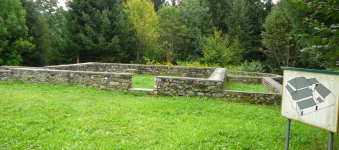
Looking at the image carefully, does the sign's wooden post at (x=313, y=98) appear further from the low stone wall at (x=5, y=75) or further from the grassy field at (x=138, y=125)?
the low stone wall at (x=5, y=75)

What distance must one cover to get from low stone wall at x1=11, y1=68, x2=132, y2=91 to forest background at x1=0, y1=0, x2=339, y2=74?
11036 mm

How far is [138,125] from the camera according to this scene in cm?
472

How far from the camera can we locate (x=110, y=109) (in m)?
5.89

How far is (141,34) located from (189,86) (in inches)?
655

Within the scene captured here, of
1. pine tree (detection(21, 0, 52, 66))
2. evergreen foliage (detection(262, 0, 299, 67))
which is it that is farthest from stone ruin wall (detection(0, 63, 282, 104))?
pine tree (detection(21, 0, 52, 66))

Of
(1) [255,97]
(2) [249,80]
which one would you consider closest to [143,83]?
(1) [255,97]

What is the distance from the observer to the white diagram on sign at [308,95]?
2.51 metres

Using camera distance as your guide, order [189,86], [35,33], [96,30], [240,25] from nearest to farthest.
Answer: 1. [189,86]
2. [96,30]
3. [35,33]
4. [240,25]

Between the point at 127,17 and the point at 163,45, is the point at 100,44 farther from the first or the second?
the point at 163,45

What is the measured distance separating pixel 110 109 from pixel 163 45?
19.5m

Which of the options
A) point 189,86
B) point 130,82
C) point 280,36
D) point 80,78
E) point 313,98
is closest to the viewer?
point 313,98

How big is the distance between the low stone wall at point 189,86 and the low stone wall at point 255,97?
0.43 metres

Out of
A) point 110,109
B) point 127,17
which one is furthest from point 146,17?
point 110,109

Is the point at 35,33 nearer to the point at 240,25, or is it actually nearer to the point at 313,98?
the point at 240,25
